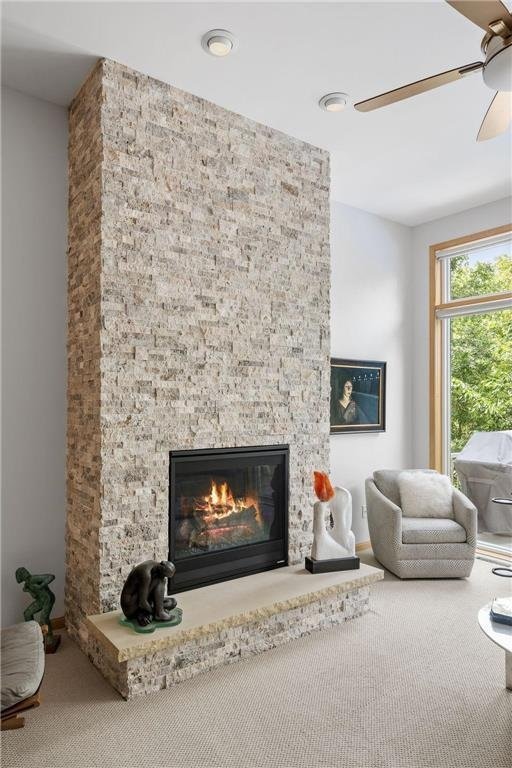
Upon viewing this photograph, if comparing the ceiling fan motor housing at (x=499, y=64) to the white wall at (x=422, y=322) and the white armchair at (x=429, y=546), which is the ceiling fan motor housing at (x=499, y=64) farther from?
the white wall at (x=422, y=322)

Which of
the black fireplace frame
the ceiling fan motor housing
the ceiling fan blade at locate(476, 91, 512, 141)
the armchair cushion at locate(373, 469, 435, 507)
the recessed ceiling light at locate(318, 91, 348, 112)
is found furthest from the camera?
the armchair cushion at locate(373, 469, 435, 507)

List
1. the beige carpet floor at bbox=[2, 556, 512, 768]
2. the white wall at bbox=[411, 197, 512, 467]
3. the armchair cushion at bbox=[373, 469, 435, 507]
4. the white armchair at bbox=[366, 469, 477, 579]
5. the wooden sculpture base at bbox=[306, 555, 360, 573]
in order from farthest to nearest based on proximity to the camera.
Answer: the white wall at bbox=[411, 197, 512, 467]
the armchair cushion at bbox=[373, 469, 435, 507]
the white armchair at bbox=[366, 469, 477, 579]
the wooden sculpture base at bbox=[306, 555, 360, 573]
the beige carpet floor at bbox=[2, 556, 512, 768]

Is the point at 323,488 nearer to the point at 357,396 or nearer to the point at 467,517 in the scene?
the point at 467,517

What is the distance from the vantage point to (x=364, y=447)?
15.8ft

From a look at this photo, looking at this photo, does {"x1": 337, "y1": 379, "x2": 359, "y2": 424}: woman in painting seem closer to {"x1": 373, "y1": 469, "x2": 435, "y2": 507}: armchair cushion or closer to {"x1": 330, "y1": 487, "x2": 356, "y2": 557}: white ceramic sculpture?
{"x1": 373, "y1": 469, "x2": 435, "y2": 507}: armchair cushion

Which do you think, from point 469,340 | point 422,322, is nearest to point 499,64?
point 469,340

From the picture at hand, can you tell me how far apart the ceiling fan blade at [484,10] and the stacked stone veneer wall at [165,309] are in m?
1.66

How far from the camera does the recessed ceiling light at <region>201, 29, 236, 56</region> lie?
251cm

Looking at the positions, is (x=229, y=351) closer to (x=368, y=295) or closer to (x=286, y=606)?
(x=286, y=606)

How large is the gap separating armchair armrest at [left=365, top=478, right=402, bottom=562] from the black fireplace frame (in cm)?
100

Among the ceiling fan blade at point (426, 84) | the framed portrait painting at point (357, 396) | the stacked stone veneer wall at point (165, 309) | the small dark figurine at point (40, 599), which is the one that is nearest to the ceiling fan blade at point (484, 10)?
the ceiling fan blade at point (426, 84)

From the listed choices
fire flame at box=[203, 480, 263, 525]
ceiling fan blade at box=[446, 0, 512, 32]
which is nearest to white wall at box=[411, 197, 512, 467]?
fire flame at box=[203, 480, 263, 525]

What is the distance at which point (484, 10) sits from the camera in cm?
173

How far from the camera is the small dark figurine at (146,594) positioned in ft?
7.91
